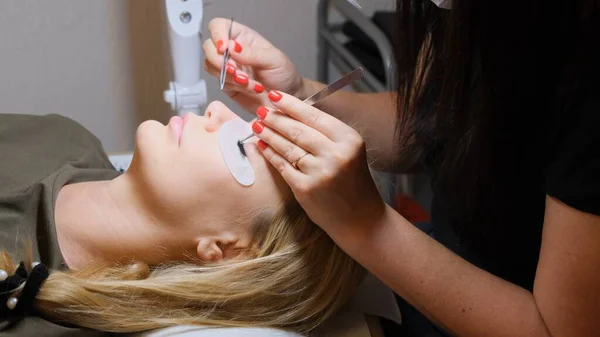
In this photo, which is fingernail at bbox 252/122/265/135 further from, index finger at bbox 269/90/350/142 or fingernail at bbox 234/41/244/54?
fingernail at bbox 234/41/244/54

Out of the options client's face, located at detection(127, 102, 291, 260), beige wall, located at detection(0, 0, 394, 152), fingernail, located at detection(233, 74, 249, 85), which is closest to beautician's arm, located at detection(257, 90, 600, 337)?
client's face, located at detection(127, 102, 291, 260)

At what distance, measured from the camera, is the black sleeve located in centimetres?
80

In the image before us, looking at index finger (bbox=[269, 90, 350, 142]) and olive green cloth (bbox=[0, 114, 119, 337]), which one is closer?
index finger (bbox=[269, 90, 350, 142])

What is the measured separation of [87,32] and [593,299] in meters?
A: 1.39

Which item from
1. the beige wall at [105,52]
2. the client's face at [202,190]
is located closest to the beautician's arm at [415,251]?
the client's face at [202,190]

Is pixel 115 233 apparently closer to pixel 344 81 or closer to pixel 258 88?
pixel 258 88

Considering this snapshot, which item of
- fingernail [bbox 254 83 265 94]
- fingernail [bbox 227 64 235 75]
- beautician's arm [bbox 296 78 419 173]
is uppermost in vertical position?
fingernail [bbox 227 64 235 75]

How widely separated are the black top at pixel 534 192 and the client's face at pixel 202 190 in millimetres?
331

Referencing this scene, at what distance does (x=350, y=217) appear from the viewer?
923mm

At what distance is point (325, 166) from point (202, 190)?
0.27m

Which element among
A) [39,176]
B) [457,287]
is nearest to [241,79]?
[39,176]

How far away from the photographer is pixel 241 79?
1181 mm

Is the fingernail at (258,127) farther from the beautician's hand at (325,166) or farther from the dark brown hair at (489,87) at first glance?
the dark brown hair at (489,87)

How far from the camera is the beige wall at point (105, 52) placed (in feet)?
5.65
